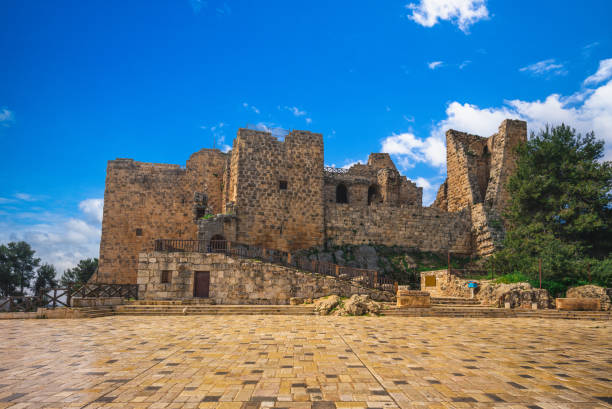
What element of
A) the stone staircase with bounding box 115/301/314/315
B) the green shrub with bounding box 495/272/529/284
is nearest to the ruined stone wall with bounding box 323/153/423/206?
the green shrub with bounding box 495/272/529/284

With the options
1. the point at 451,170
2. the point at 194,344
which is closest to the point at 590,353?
the point at 194,344

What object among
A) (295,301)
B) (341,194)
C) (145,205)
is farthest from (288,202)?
(145,205)

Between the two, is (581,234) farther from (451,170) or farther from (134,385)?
(134,385)

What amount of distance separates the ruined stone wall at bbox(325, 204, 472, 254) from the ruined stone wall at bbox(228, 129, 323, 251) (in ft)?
4.44

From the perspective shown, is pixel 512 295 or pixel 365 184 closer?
pixel 512 295

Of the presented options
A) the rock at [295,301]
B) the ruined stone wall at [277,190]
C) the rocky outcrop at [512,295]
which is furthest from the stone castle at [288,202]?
the rocky outcrop at [512,295]

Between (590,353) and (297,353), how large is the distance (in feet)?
18.7

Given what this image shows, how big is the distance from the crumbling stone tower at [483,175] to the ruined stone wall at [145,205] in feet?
57.7

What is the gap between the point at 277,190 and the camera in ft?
70.3

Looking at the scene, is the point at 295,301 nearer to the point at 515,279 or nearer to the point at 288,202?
the point at 288,202

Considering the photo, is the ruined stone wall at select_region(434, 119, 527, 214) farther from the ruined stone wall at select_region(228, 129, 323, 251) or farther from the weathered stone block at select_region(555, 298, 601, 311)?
the ruined stone wall at select_region(228, 129, 323, 251)

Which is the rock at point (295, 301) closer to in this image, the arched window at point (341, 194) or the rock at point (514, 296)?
the rock at point (514, 296)

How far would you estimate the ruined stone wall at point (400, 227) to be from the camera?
22.0m

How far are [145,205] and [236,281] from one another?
461 inches
